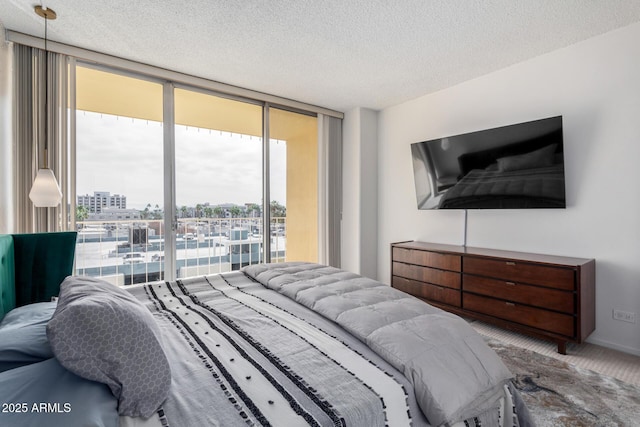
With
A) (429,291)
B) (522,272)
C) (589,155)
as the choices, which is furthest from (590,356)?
(589,155)

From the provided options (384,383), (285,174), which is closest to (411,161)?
(285,174)

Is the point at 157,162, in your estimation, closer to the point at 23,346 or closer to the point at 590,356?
the point at 23,346

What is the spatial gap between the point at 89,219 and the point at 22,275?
144 cm

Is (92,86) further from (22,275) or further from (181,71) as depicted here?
(22,275)

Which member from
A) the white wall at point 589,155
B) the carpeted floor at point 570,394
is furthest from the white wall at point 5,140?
the white wall at point 589,155

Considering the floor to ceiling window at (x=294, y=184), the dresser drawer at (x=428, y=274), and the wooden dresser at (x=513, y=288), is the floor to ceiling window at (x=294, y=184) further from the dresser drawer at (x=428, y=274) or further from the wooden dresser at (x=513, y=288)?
the wooden dresser at (x=513, y=288)

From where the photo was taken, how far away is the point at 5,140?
→ 2346mm

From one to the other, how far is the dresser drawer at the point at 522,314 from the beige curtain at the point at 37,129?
12.7ft

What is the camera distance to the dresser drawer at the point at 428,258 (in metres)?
3.07

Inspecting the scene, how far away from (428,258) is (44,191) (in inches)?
132

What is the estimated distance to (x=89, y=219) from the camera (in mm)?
3090

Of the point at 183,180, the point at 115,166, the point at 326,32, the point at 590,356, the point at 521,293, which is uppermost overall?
the point at 326,32

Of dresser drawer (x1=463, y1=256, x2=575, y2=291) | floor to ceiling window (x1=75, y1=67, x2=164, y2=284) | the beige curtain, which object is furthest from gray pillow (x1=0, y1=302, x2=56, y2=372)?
dresser drawer (x1=463, y1=256, x2=575, y2=291)

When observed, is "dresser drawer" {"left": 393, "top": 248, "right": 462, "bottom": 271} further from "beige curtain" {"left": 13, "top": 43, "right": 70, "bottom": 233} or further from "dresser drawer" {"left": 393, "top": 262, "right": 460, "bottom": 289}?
"beige curtain" {"left": 13, "top": 43, "right": 70, "bottom": 233}
